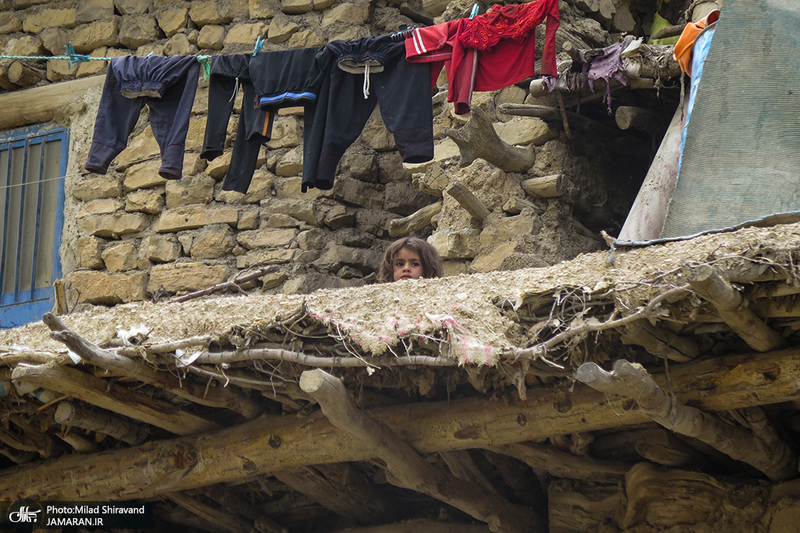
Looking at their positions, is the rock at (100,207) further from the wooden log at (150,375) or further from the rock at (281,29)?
the wooden log at (150,375)

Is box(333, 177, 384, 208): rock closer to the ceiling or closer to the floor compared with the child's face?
closer to the floor

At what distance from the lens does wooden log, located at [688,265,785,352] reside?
3.31 meters

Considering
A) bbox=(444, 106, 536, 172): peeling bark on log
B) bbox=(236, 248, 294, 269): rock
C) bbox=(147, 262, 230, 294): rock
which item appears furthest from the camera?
bbox=(147, 262, 230, 294): rock

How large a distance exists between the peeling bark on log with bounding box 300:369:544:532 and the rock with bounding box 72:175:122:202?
10.4 ft

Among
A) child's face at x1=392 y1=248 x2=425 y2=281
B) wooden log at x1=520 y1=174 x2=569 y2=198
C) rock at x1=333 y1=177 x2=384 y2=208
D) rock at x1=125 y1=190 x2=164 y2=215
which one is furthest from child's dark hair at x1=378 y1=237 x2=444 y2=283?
rock at x1=125 y1=190 x2=164 y2=215

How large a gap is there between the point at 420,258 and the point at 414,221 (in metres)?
1.00

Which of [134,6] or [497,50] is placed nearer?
[497,50]

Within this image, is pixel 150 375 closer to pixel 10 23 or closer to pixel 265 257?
pixel 265 257

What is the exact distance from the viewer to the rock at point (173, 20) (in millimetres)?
6934

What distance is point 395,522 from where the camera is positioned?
491 cm

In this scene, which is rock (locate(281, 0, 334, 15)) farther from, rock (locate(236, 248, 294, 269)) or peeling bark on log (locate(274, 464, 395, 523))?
peeling bark on log (locate(274, 464, 395, 523))

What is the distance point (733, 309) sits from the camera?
344 centimetres

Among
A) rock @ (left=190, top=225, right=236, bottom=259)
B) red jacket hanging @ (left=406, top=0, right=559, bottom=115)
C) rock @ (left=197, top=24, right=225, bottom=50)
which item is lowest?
rock @ (left=190, top=225, right=236, bottom=259)

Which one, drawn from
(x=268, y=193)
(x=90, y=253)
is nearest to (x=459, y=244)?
(x=268, y=193)
